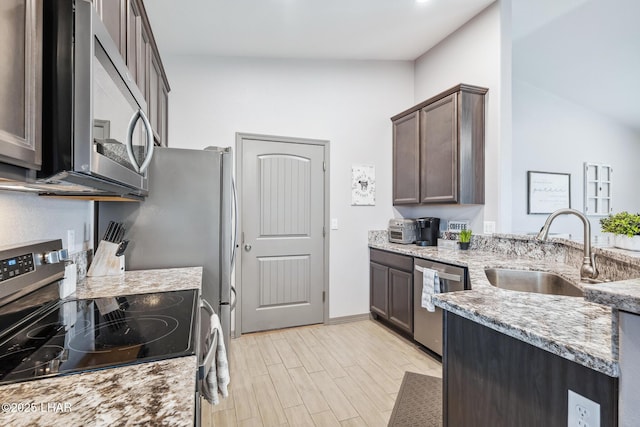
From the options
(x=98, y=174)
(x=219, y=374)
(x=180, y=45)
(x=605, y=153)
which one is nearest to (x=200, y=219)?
(x=219, y=374)

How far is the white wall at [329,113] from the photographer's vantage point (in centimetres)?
311

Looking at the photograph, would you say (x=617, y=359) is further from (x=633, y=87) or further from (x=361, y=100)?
(x=633, y=87)

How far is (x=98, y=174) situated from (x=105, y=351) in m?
0.46

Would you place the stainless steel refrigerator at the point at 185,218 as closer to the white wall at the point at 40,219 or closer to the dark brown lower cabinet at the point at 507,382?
the white wall at the point at 40,219

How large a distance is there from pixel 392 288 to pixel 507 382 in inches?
90.7

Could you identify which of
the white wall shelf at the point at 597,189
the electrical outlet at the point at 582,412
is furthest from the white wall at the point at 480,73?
the white wall shelf at the point at 597,189

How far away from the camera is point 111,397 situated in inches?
24.3

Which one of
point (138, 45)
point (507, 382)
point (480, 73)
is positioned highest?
point (480, 73)

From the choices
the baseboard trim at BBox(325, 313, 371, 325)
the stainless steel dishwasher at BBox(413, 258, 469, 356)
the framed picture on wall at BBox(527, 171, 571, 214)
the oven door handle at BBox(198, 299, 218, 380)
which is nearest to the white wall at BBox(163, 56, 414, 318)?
the baseboard trim at BBox(325, 313, 371, 325)

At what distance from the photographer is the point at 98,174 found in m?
0.82

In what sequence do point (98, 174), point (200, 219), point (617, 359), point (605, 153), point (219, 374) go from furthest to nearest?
point (605, 153) → point (200, 219) → point (219, 374) → point (98, 174) → point (617, 359)

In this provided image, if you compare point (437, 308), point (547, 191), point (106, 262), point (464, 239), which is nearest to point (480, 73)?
point (464, 239)

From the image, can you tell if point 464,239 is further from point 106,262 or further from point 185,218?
point 106,262

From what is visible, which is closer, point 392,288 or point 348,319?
point 392,288
